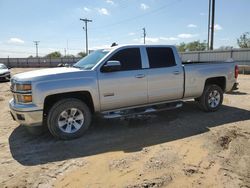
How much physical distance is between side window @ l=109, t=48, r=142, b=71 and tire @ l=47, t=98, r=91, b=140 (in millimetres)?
1345

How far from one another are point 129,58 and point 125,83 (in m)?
0.65

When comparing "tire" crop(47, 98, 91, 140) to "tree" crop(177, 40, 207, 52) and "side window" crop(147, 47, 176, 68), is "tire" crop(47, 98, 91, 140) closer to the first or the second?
"side window" crop(147, 47, 176, 68)

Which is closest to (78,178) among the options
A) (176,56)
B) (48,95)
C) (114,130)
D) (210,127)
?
(48,95)

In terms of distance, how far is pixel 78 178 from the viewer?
13.1ft

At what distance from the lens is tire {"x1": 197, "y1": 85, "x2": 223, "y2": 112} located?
25.4ft

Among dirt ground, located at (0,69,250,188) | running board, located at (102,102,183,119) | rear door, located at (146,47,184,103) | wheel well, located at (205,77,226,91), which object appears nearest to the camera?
dirt ground, located at (0,69,250,188)

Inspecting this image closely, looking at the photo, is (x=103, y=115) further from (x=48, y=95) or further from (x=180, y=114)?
(x=180, y=114)

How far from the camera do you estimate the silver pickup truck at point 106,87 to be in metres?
5.36

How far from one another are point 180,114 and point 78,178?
14.6 ft

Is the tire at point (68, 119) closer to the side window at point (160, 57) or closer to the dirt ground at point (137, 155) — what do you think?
the dirt ground at point (137, 155)

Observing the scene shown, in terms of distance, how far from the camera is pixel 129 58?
6.34 meters

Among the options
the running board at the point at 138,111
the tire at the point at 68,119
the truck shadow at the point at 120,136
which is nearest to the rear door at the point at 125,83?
the running board at the point at 138,111

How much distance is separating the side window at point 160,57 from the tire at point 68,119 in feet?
6.82

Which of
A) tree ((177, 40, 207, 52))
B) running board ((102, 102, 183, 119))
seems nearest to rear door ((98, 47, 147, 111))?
running board ((102, 102, 183, 119))
